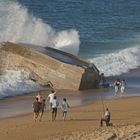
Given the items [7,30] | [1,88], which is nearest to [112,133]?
[1,88]

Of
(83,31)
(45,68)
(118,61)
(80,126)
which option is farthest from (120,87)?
(83,31)

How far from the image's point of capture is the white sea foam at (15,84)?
27672 mm

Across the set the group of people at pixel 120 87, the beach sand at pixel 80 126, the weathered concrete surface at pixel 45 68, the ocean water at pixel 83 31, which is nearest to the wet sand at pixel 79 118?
the beach sand at pixel 80 126

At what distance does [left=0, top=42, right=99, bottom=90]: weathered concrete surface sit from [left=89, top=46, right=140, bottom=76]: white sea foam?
501cm

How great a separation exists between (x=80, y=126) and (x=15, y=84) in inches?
362

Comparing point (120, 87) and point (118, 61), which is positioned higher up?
point (118, 61)

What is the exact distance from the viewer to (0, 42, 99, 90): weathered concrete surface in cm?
2869

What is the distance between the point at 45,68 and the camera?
2936cm

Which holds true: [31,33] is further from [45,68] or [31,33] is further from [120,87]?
[120,87]

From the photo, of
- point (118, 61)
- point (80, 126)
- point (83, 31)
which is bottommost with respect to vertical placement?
point (80, 126)

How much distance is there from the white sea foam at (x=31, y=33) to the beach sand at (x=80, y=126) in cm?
1854

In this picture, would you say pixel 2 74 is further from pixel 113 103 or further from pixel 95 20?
pixel 95 20

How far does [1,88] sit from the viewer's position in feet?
90.9

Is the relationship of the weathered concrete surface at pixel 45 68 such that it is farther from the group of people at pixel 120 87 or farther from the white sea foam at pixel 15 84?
the group of people at pixel 120 87
